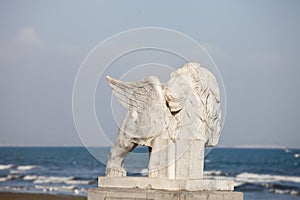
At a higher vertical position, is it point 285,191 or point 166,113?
point 166,113

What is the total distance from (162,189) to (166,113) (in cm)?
102

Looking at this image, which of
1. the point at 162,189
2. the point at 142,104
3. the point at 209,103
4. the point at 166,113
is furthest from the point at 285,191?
the point at 162,189

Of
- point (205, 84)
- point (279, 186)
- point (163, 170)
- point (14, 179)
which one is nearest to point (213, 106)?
point (205, 84)

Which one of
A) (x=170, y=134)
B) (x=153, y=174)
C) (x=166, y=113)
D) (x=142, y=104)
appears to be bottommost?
(x=153, y=174)

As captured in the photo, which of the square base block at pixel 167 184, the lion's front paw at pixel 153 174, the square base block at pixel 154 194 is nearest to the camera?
the square base block at pixel 154 194

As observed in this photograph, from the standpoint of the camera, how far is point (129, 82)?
504 inches

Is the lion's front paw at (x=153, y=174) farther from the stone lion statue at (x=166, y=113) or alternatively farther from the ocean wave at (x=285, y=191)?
the ocean wave at (x=285, y=191)

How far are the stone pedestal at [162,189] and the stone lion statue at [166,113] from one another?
0.19m

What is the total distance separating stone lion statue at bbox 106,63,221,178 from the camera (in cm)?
1234

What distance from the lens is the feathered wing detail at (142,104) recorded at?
40.8 feet

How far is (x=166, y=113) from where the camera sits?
1241cm

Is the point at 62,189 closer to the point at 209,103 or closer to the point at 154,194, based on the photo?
the point at 209,103

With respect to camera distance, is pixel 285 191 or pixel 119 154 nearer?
pixel 119 154

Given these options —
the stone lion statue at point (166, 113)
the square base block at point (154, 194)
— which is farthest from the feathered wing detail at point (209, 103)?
the square base block at point (154, 194)
